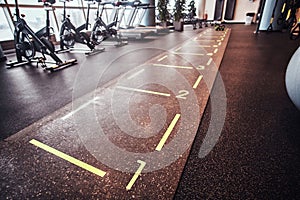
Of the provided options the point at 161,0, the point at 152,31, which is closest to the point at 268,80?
the point at 152,31

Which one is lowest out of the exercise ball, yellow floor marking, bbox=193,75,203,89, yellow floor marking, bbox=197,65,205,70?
yellow floor marking, bbox=193,75,203,89

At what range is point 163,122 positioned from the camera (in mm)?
1691

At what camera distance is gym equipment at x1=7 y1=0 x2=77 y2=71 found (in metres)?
3.45

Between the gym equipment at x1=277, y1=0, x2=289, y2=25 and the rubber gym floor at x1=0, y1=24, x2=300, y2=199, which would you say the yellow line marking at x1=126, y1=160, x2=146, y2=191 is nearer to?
the rubber gym floor at x1=0, y1=24, x2=300, y2=199

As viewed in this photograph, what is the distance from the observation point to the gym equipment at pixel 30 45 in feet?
11.3

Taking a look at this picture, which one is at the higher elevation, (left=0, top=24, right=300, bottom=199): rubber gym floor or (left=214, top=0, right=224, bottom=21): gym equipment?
(left=214, top=0, right=224, bottom=21): gym equipment

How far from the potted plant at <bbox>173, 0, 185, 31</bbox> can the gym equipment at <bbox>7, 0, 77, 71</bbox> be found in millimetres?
6616

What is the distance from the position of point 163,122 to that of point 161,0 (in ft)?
27.2

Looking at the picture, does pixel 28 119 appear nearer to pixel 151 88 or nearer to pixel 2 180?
pixel 2 180

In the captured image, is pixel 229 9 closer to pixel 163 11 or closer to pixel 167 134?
pixel 163 11

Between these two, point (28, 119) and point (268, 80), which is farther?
point (268, 80)

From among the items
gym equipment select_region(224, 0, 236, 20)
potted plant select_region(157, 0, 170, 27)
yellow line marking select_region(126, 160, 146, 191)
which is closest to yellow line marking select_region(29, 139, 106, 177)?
yellow line marking select_region(126, 160, 146, 191)

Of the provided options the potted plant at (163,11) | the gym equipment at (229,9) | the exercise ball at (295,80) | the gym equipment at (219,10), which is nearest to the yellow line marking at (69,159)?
the exercise ball at (295,80)

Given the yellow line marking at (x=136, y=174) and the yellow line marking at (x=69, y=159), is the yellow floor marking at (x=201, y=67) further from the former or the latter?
the yellow line marking at (x=69, y=159)
